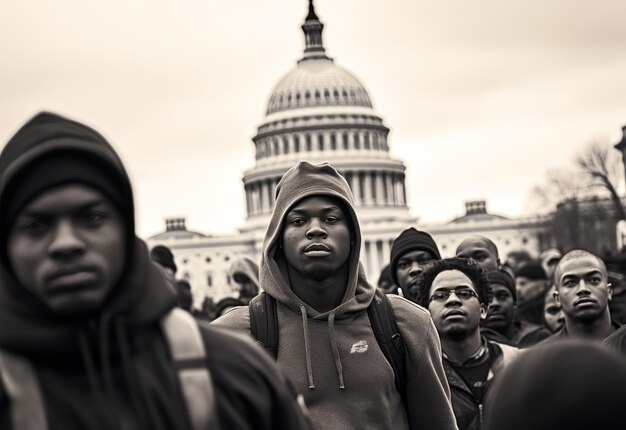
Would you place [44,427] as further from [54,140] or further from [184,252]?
[184,252]

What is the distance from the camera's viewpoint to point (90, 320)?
333 cm

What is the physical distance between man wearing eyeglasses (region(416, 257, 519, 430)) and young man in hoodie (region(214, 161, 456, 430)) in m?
1.42

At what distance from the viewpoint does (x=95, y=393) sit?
3.25 metres

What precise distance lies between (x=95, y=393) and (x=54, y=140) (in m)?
0.51

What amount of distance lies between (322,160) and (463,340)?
105 meters

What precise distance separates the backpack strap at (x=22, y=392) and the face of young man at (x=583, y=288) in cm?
531

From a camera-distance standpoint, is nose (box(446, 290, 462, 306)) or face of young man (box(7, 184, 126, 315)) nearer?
face of young man (box(7, 184, 126, 315))

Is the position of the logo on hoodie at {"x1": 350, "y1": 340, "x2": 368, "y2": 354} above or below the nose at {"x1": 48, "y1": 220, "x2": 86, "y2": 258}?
below

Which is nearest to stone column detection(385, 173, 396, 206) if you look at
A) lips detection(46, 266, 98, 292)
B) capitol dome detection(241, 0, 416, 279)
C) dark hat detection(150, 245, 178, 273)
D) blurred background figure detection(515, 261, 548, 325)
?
capitol dome detection(241, 0, 416, 279)

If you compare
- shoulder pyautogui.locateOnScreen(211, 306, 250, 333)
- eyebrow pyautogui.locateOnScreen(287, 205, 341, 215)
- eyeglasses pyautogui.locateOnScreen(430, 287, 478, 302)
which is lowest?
shoulder pyautogui.locateOnScreen(211, 306, 250, 333)

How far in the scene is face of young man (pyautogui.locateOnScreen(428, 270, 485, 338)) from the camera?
7.57 m

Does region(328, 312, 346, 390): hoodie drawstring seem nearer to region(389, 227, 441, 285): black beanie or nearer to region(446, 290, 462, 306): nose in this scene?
region(446, 290, 462, 306): nose

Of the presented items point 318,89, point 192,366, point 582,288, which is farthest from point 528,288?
point 318,89

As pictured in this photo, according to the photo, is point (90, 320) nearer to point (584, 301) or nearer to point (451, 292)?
point (451, 292)
